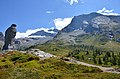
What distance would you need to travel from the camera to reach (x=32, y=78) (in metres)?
41.2

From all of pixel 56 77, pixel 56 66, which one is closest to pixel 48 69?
pixel 56 66

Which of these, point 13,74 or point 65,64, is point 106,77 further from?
point 65,64

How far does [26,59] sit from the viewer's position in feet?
342

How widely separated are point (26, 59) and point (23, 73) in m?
61.6

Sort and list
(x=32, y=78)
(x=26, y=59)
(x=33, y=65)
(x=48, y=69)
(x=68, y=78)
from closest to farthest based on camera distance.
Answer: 1. (x=32, y=78)
2. (x=68, y=78)
3. (x=48, y=69)
4. (x=33, y=65)
5. (x=26, y=59)

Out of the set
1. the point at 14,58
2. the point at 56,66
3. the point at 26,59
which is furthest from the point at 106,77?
the point at 14,58

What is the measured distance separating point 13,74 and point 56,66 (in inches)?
1667

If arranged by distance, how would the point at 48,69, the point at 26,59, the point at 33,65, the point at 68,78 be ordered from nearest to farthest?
1. the point at 68,78
2. the point at 48,69
3. the point at 33,65
4. the point at 26,59

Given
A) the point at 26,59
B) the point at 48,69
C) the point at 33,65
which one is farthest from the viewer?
the point at 26,59

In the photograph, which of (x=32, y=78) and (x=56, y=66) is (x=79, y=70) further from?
(x=32, y=78)

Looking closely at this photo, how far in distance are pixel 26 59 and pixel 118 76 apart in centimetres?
5206

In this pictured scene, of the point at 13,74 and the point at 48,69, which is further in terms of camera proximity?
the point at 48,69

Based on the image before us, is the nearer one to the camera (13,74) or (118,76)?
(13,74)

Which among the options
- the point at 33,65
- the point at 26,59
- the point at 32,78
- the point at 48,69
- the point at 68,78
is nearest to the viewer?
the point at 32,78
